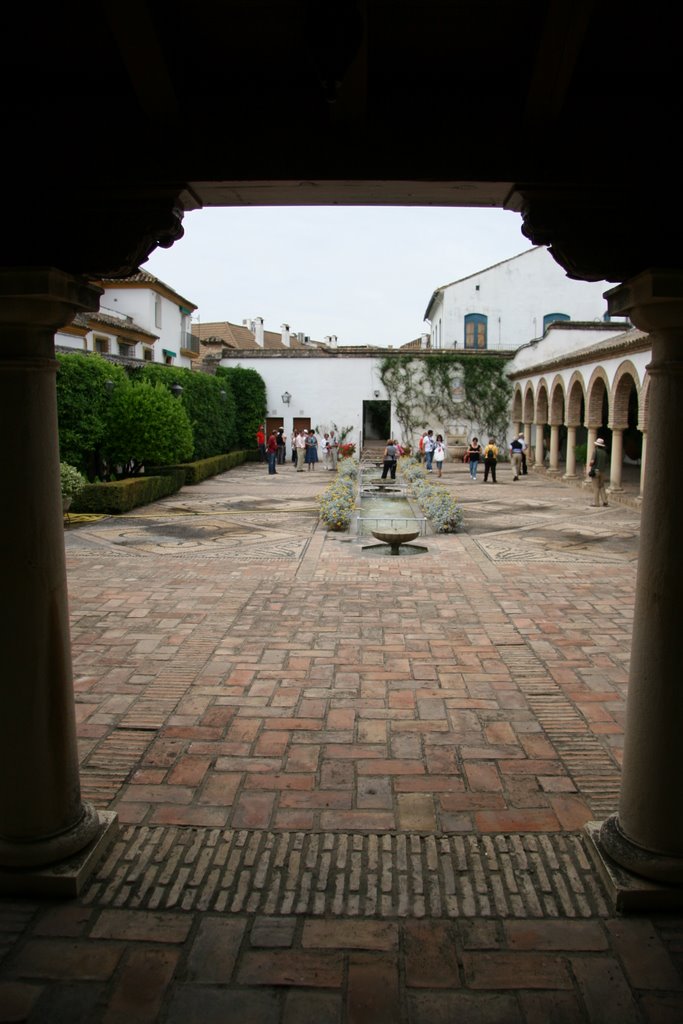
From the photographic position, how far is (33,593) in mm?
3375

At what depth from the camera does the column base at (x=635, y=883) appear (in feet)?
11.1

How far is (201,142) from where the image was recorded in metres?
3.14

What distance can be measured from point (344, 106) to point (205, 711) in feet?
14.1

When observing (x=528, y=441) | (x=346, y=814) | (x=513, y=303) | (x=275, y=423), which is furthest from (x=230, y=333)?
(x=346, y=814)

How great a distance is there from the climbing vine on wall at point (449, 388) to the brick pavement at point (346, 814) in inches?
1077

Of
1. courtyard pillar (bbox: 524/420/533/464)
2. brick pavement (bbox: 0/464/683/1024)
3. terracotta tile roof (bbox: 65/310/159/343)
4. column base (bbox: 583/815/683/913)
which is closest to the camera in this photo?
brick pavement (bbox: 0/464/683/1024)

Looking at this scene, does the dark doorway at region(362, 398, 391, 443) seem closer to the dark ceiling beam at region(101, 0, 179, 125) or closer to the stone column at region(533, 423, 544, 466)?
the stone column at region(533, 423, 544, 466)

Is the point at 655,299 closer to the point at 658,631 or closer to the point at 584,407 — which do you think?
the point at 658,631

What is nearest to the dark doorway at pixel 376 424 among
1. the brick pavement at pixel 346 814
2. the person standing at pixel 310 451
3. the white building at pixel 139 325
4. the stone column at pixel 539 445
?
the white building at pixel 139 325

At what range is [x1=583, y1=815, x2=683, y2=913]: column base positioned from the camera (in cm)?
337

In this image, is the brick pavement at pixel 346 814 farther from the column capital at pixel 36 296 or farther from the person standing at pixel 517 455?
the person standing at pixel 517 455

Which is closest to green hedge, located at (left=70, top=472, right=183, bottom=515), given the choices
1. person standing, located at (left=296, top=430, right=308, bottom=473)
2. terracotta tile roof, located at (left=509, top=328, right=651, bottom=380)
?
terracotta tile roof, located at (left=509, top=328, right=651, bottom=380)

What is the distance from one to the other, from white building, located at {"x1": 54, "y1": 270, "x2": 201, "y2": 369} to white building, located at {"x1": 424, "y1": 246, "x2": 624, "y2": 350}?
14.3 meters

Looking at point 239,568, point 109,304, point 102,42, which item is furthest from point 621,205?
point 109,304
